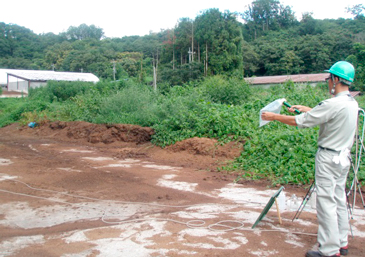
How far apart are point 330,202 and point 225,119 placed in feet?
25.3

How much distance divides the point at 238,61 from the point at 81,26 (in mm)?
71772

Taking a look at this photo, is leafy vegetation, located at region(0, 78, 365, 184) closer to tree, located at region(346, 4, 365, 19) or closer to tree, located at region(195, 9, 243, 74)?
tree, located at region(195, 9, 243, 74)

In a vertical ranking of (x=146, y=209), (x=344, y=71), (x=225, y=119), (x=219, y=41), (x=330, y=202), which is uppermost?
(x=219, y=41)

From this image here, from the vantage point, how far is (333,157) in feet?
12.3

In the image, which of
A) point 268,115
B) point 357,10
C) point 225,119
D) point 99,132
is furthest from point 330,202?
point 357,10

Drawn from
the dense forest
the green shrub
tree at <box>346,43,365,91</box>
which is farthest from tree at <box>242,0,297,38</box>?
the green shrub

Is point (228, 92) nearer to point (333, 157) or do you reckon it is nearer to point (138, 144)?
point (138, 144)

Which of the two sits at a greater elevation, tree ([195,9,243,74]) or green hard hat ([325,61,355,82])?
tree ([195,9,243,74])

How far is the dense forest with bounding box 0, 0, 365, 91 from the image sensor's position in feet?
114

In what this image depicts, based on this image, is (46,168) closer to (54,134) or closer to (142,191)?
(142,191)

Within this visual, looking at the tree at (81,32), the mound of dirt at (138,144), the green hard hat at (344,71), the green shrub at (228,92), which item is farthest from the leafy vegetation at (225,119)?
the tree at (81,32)

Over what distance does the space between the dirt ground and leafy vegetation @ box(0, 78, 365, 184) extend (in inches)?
Answer: 22.5

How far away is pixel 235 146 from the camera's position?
10195mm

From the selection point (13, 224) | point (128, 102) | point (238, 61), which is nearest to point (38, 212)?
point (13, 224)
